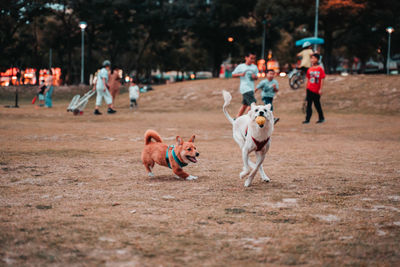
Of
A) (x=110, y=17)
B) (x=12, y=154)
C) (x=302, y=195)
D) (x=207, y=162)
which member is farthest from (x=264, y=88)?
(x=110, y=17)

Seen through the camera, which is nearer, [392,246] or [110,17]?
[392,246]

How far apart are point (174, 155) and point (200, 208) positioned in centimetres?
150

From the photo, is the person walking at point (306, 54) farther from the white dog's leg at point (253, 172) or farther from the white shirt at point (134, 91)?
the white dog's leg at point (253, 172)

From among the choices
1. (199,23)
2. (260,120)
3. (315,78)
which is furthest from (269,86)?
(199,23)

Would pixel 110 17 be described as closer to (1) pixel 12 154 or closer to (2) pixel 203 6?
(2) pixel 203 6

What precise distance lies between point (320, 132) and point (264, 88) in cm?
269

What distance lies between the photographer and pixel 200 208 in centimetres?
475

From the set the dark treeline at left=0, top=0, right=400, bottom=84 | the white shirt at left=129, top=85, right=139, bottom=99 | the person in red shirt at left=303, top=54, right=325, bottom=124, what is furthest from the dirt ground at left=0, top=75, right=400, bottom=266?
the dark treeline at left=0, top=0, right=400, bottom=84

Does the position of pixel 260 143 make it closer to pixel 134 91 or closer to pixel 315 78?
pixel 315 78

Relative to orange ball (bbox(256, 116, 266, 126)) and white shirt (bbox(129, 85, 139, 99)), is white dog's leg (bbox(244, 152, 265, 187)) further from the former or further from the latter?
white shirt (bbox(129, 85, 139, 99))

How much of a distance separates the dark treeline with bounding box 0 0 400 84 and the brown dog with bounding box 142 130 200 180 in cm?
3976

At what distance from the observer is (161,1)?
2056 inches

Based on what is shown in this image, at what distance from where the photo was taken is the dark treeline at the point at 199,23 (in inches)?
1795

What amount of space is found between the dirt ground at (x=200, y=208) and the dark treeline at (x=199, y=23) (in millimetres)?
37741
